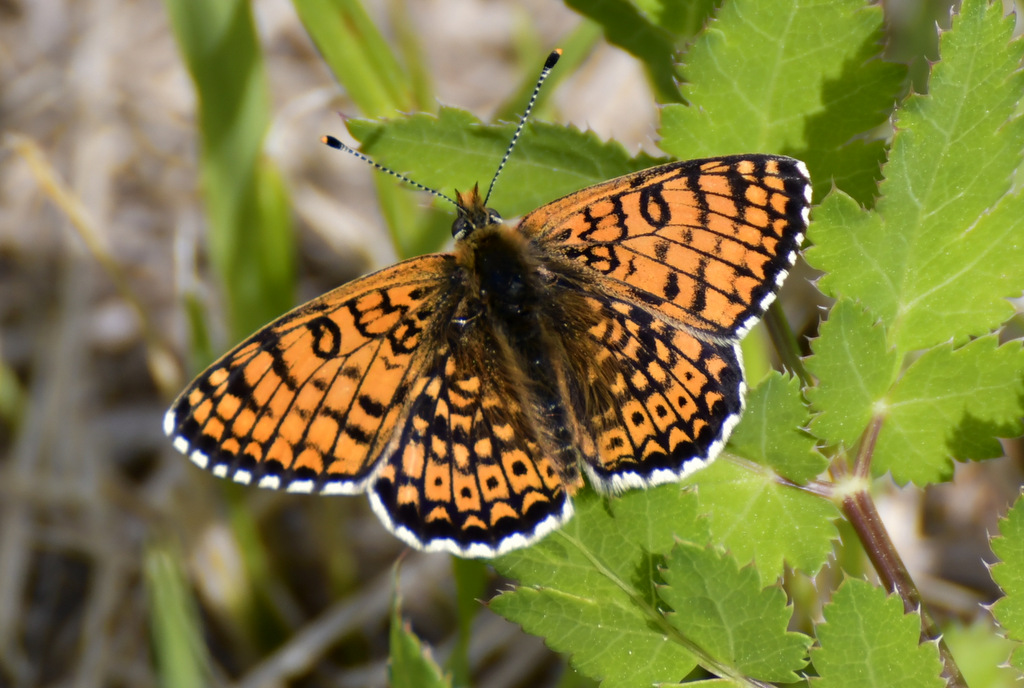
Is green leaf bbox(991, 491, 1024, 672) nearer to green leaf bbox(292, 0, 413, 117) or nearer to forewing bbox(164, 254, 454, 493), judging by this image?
forewing bbox(164, 254, 454, 493)

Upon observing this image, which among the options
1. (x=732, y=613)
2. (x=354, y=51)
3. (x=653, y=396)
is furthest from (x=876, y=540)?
(x=354, y=51)

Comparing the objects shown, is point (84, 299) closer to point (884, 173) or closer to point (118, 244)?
point (118, 244)

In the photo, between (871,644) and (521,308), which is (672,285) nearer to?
(521,308)

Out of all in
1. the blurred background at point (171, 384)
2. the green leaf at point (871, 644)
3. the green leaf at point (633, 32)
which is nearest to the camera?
the green leaf at point (871, 644)

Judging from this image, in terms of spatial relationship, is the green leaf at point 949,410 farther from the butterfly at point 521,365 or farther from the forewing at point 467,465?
the forewing at point 467,465

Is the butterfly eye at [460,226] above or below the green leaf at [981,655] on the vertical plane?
above

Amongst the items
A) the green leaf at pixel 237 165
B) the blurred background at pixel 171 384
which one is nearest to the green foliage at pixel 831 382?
the blurred background at pixel 171 384

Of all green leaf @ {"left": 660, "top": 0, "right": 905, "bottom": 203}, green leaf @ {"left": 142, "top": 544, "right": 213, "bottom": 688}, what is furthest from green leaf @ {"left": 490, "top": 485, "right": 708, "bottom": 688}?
green leaf @ {"left": 142, "top": 544, "right": 213, "bottom": 688}
